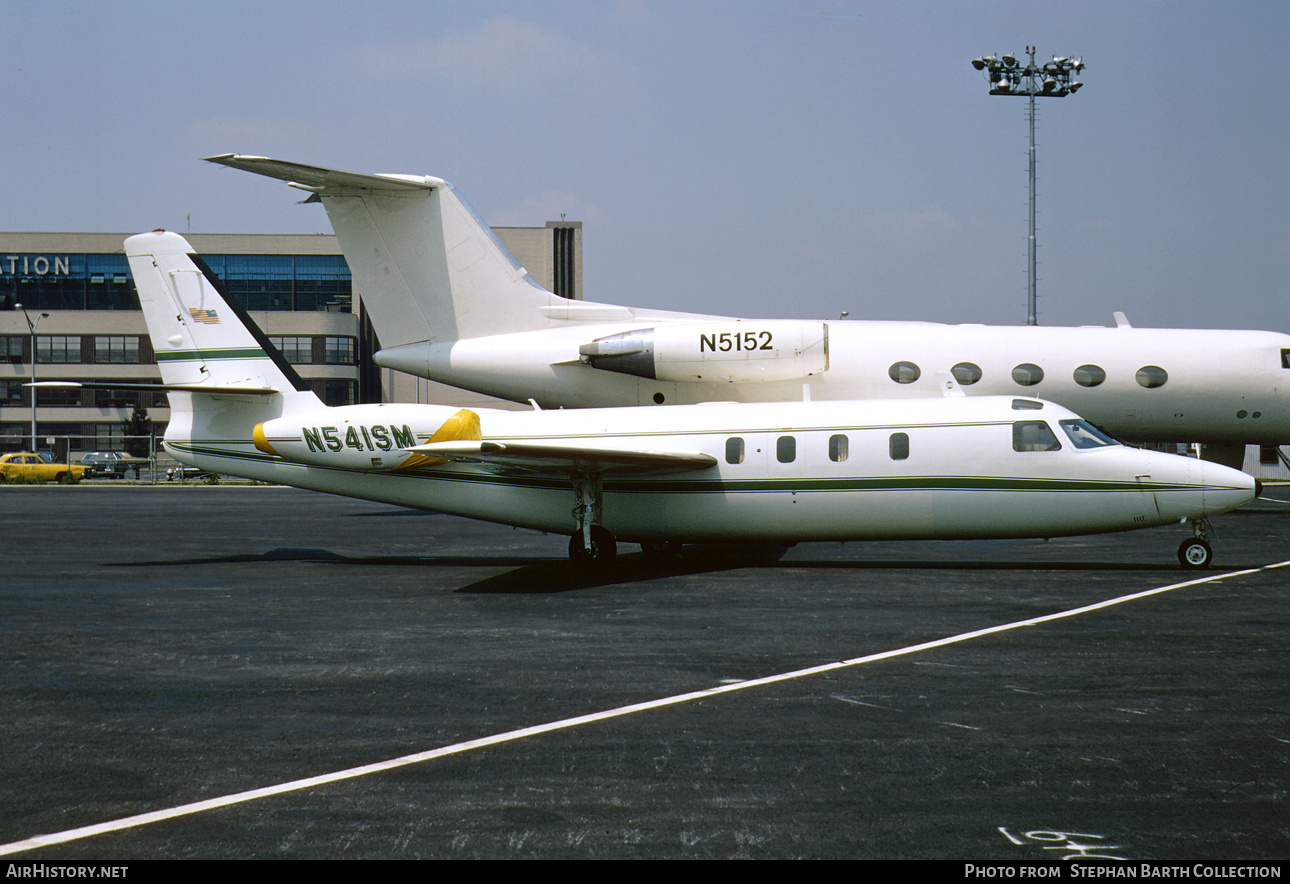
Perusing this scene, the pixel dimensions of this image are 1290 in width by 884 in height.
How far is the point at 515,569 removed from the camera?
18594 millimetres

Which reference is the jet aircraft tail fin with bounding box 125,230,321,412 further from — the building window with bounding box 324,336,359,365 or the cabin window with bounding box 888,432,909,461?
the building window with bounding box 324,336,359,365

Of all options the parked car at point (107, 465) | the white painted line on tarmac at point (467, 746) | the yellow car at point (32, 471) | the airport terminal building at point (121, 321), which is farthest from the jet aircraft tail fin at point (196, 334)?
the airport terminal building at point (121, 321)

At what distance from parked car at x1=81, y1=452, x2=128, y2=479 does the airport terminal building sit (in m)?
18.4

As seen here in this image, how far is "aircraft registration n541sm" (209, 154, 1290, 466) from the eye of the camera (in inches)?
877

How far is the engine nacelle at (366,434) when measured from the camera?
739 inches

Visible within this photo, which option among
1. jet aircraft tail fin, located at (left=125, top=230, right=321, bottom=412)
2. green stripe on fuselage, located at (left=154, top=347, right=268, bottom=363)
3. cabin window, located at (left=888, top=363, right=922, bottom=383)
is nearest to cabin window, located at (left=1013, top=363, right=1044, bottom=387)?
cabin window, located at (left=888, top=363, right=922, bottom=383)

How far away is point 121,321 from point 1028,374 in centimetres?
9035

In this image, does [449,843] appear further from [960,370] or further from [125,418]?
[125,418]

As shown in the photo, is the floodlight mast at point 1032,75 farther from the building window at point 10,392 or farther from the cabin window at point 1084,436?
the building window at point 10,392

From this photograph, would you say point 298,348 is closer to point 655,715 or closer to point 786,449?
point 786,449

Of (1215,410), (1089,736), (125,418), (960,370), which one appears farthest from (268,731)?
(125,418)

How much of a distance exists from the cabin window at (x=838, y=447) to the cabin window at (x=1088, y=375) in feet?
25.3

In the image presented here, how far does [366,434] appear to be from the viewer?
1931 centimetres

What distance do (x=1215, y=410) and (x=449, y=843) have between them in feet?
73.6
